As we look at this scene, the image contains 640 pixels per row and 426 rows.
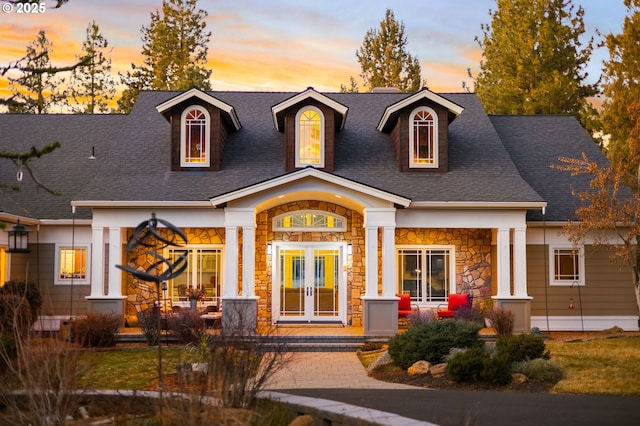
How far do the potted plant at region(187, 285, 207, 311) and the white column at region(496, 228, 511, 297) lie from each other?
Result: 7324 mm

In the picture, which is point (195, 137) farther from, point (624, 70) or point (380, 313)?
point (624, 70)

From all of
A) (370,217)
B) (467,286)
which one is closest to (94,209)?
(370,217)

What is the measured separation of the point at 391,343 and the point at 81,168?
1191 cm

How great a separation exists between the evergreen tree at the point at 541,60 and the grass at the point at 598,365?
46.2 feet

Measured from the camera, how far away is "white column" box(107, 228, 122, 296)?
19.1m

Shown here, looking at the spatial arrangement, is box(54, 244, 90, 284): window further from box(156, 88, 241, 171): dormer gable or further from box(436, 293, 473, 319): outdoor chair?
box(436, 293, 473, 319): outdoor chair

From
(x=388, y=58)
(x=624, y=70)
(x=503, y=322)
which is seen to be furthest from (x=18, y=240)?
(x=388, y=58)

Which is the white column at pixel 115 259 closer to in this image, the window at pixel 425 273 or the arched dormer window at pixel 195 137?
the arched dormer window at pixel 195 137

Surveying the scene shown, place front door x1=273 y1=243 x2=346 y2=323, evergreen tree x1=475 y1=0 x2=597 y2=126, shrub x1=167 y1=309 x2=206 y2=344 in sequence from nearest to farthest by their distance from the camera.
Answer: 1. shrub x1=167 y1=309 x2=206 y2=344
2. front door x1=273 y1=243 x2=346 y2=323
3. evergreen tree x1=475 y1=0 x2=597 y2=126

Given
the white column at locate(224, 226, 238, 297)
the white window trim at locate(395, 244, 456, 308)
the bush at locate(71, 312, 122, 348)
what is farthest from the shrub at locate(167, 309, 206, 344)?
the white window trim at locate(395, 244, 456, 308)

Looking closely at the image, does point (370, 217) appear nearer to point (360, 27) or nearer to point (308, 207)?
point (308, 207)

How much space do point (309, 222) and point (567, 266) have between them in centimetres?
673

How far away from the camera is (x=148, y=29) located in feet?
123

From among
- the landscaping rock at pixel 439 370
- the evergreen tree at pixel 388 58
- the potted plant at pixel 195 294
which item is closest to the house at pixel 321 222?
the potted plant at pixel 195 294
